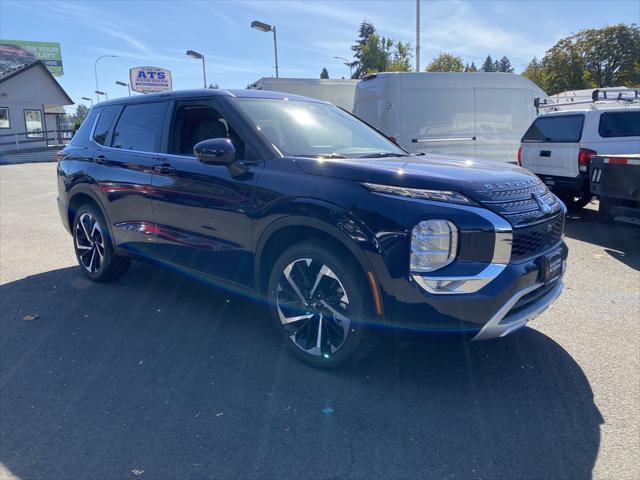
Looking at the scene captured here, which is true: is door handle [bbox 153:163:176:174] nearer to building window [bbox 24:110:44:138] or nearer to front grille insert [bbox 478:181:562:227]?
front grille insert [bbox 478:181:562:227]

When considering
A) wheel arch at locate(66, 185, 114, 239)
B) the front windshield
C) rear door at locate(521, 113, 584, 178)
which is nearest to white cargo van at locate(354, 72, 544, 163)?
→ rear door at locate(521, 113, 584, 178)

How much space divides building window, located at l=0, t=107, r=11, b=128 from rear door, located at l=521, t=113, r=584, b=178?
114 ft

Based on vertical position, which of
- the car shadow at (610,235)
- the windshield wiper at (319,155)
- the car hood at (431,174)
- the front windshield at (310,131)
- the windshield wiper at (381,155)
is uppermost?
the front windshield at (310,131)

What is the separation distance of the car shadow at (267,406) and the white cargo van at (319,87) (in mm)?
10548

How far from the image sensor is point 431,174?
3035 mm

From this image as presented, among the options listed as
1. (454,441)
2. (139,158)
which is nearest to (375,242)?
(454,441)

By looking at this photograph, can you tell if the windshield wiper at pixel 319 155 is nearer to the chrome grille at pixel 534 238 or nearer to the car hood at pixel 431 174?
the car hood at pixel 431 174

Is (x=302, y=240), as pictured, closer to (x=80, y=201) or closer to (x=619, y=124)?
(x=80, y=201)

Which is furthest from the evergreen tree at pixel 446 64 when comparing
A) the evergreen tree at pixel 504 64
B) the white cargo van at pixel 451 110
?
the evergreen tree at pixel 504 64

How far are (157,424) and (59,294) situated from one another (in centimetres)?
280

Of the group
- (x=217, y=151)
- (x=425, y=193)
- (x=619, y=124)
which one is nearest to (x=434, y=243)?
(x=425, y=193)

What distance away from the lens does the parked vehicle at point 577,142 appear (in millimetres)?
8789

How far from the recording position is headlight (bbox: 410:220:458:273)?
2773mm

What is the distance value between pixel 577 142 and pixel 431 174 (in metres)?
7.23
